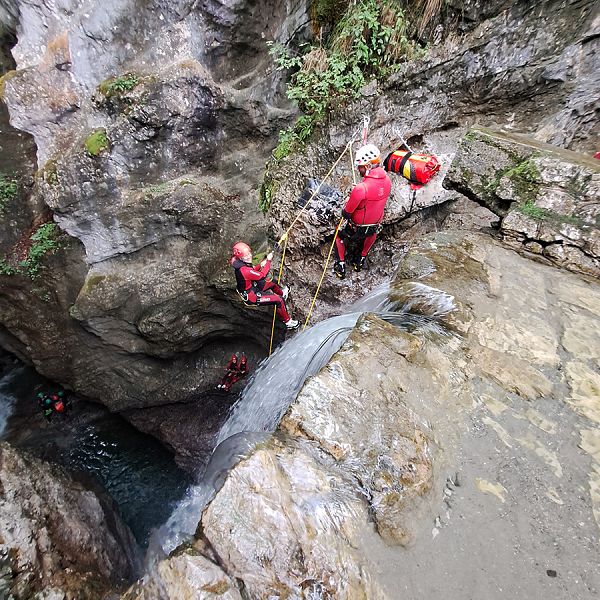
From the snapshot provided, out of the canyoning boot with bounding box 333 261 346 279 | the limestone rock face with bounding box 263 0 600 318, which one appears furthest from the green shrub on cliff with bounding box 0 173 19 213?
the canyoning boot with bounding box 333 261 346 279

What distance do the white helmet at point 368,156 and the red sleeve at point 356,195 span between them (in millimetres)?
324

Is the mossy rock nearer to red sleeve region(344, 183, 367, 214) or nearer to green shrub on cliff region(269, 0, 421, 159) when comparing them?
green shrub on cliff region(269, 0, 421, 159)

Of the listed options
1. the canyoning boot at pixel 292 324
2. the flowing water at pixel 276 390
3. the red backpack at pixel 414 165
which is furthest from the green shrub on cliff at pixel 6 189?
the red backpack at pixel 414 165

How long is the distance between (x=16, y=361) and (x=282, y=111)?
11.2 metres

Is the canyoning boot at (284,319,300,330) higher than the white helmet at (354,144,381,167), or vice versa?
the white helmet at (354,144,381,167)

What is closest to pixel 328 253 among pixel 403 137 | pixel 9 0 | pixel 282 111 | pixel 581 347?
pixel 403 137

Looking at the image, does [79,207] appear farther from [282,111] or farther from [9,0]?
[282,111]

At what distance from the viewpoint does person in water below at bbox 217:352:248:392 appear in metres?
9.01

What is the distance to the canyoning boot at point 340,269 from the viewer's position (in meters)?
6.65

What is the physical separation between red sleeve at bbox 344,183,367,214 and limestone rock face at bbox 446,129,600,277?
1.16 metres

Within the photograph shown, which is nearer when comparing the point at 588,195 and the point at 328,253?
→ the point at 588,195

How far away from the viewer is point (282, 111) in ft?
25.5

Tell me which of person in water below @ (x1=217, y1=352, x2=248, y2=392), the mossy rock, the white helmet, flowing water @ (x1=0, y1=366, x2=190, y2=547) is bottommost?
flowing water @ (x1=0, y1=366, x2=190, y2=547)

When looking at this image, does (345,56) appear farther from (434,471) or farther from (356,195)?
(434,471)
